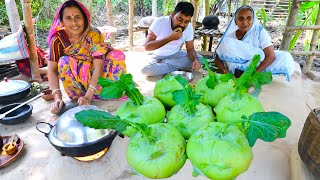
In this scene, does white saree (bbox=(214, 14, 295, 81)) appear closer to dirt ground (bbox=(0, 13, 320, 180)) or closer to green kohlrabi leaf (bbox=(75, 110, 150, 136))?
dirt ground (bbox=(0, 13, 320, 180))

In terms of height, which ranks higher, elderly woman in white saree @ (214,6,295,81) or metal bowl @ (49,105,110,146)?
elderly woman in white saree @ (214,6,295,81)

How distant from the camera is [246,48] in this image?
9.69ft

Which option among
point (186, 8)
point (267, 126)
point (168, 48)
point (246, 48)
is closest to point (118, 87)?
point (267, 126)

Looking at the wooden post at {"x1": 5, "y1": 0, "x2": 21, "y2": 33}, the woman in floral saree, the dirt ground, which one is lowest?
the dirt ground

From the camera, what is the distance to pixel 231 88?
34.1 inches

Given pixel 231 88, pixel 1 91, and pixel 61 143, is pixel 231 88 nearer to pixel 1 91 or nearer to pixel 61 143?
pixel 61 143

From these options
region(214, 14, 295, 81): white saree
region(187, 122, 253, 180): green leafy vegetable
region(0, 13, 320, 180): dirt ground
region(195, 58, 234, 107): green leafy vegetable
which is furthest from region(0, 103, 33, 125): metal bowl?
region(214, 14, 295, 81): white saree

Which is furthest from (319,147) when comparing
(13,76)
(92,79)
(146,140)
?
(13,76)

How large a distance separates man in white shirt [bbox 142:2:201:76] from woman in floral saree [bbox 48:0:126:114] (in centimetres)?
77

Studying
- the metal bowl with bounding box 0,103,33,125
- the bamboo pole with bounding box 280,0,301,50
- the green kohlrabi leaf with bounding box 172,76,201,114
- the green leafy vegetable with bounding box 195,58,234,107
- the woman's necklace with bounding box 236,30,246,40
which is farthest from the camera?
the bamboo pole with bounding box 280,0,301,50

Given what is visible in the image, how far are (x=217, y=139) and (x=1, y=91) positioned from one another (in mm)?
2654

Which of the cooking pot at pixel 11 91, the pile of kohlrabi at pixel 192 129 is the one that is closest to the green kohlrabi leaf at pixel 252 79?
the pile of kohlrabi at pixel 192 129

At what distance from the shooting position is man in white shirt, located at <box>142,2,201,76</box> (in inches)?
122

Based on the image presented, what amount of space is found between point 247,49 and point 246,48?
0.06 feet
